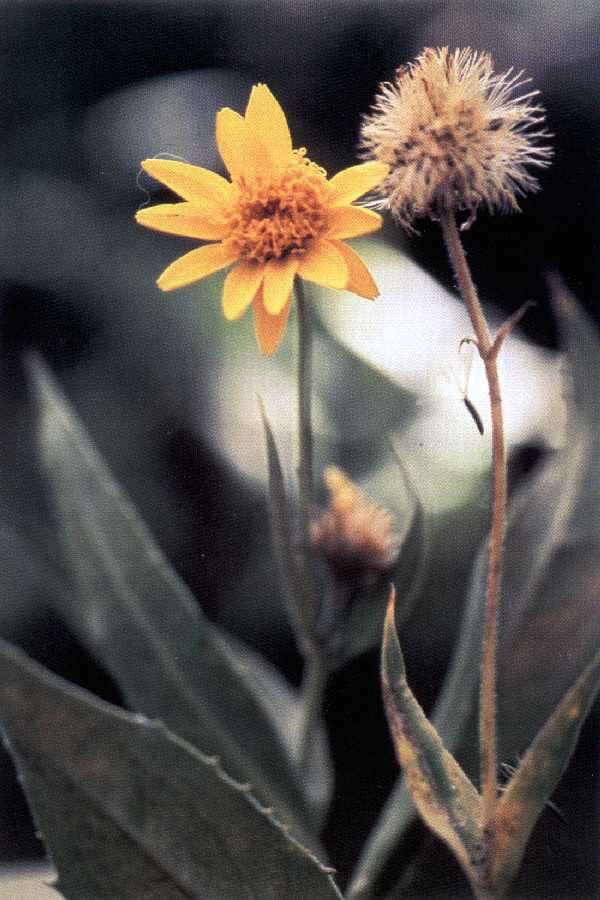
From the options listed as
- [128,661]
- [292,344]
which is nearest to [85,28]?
[292,344]

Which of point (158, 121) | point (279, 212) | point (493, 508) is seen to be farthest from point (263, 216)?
point (158, 121)

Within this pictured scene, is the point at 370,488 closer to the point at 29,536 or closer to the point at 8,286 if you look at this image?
the point at 29,536

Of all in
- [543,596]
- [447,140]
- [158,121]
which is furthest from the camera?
[158,121]

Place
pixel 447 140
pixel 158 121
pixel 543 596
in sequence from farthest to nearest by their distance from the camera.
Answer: pixel 158 121 → pixel 543 596 → pixel 447 140

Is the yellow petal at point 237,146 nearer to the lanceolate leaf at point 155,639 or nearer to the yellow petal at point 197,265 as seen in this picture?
the yellow petal at point 197,265

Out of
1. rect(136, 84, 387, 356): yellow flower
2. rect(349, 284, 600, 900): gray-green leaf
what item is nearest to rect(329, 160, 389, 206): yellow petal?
rect(136, 84, 387, 356): yellow flower

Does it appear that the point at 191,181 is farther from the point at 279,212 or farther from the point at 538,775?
the point at 538,775

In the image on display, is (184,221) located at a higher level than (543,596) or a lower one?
higher

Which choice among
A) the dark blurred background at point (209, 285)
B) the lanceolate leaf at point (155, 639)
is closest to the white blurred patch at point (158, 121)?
the dark blurred background at point (209, 285)
